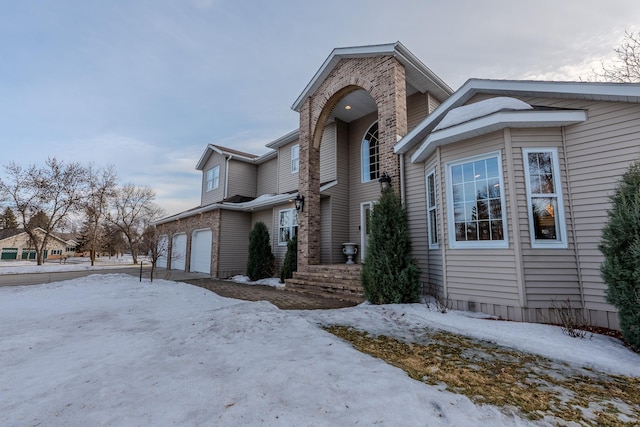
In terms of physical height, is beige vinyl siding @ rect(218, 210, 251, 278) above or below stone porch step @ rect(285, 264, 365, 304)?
above

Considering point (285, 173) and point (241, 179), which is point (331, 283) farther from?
point (241, 179)

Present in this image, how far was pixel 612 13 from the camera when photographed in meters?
7.24

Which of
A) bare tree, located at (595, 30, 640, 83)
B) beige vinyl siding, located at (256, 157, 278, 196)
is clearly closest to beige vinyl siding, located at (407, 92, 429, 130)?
beige vinyl siding, located at (256, 157, 278, 196)

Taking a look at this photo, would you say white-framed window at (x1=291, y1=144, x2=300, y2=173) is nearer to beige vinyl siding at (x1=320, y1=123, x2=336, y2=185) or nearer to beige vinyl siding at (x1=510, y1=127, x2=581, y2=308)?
beige vinyl siding at (x1=320, y1=123, x2=336, y2=185)

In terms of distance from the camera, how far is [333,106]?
32.8 ft

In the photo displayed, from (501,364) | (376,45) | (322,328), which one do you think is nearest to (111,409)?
(322,328)

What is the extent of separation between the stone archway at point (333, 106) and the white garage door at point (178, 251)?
9723 millimetres

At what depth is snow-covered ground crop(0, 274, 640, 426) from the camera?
197 cm

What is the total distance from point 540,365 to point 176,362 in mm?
3958

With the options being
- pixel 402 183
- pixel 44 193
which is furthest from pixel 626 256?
pixel 44 193

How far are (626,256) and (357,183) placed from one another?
812cm

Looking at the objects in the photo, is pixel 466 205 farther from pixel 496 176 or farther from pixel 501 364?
pixel 501 364

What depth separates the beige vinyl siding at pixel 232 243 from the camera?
1296cm

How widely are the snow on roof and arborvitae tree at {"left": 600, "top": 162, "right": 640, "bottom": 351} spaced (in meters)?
2.07
